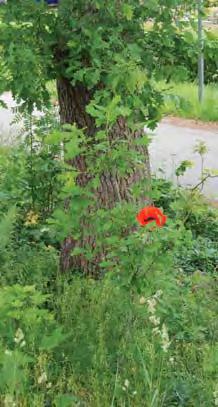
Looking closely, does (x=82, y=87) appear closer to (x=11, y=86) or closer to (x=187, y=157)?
(x=11, y=86)

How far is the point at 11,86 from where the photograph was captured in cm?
488

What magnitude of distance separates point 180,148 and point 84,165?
6.14 m

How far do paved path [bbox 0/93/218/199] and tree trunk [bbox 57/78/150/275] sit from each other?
3389 mm

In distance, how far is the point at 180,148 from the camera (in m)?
11.4

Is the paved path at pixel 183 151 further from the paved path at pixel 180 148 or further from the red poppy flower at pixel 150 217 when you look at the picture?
the red poppy flower at pixel 150 217

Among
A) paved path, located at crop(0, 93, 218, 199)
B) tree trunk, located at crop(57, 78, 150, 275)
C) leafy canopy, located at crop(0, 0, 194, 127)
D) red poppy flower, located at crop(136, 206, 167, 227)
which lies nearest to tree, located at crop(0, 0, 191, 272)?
leafy canopy, located at crop(0, 0, 194, 127)

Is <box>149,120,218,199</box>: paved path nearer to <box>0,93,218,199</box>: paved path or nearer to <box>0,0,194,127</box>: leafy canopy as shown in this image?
<box>0,93,218,199</box>: paved path

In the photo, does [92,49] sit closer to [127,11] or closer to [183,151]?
[127,11]

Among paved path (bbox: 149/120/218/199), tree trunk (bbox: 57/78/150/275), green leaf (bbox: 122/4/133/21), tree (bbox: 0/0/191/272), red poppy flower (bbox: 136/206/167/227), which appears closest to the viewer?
red poppy flower (bbox: 136/206/167/227)

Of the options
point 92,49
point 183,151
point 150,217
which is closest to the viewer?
point 150,217

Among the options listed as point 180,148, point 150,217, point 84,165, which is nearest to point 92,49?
point 84,165

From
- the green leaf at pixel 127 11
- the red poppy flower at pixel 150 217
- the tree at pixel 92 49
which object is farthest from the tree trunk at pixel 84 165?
the red poppy flower at pixel 150 217

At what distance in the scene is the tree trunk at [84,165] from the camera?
5320mm

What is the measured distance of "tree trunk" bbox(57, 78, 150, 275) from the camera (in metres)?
5.32
